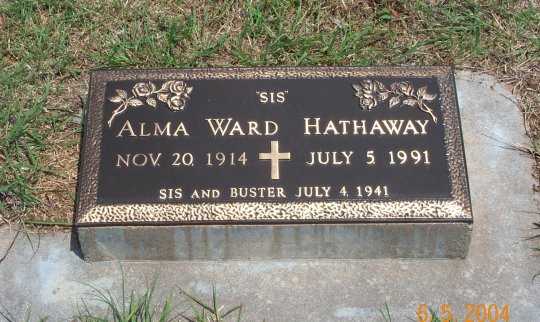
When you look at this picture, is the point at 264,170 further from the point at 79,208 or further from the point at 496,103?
the point at 496,103

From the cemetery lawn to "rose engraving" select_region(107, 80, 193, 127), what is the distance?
351 mm

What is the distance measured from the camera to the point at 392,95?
11.8 feet

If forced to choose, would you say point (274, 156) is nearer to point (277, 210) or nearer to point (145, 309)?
point (277, 210)

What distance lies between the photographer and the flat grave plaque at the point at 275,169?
3307 mm

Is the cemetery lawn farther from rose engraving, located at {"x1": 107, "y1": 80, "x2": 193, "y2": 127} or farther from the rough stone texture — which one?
the rough stone texture

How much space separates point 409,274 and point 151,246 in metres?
1.02

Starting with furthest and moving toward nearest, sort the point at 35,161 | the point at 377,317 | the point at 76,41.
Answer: the point at 76,41 → the point at 35,161 → the point at 377,317

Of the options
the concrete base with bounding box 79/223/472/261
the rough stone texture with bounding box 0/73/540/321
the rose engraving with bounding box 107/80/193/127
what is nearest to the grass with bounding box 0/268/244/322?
the rough stone texture with bounding box 0/73/540/321

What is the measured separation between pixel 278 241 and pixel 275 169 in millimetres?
283

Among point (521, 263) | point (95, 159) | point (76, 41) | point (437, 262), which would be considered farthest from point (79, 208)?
point (521, 263)

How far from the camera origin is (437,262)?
11.2 feet

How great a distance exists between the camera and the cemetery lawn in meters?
3.94

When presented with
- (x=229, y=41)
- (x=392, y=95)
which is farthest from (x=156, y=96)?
(x=392, y=95)

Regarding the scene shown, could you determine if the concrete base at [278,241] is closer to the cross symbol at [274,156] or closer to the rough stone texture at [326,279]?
the rough stone texture at [326,279]
